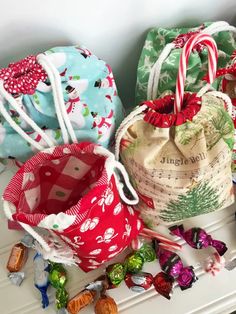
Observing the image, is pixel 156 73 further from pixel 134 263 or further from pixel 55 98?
pixel 134 263

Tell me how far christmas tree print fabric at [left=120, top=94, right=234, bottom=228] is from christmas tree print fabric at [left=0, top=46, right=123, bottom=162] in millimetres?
69

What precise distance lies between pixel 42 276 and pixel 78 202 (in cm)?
23

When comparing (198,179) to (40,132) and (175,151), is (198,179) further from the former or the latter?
(40,132)

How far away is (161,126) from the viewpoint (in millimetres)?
771

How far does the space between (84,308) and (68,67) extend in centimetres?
44

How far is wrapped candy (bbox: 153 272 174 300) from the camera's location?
0.83m

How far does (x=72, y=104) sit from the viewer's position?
82 centimetres

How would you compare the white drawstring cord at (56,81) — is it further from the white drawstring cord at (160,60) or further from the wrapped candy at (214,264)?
the wrapped candy at (214,264)

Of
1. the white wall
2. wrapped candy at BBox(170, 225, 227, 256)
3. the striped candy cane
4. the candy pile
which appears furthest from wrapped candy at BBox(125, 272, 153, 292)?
the white wall

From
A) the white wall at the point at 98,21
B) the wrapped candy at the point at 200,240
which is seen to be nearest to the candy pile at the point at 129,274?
the wrapped candy at the point at 200,240

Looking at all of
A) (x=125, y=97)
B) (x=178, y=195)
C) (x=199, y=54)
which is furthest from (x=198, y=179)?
(x=125, y=97)

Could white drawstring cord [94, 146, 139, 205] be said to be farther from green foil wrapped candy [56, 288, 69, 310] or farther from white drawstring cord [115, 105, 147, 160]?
green foil wrapped candy [56, 288, 69, 310]

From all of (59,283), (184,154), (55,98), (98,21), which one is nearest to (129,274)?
(59,283)

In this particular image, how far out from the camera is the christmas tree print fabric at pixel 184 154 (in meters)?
0.78
